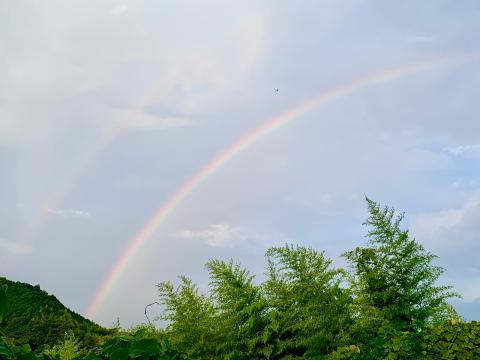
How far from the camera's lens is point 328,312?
11.4 meters

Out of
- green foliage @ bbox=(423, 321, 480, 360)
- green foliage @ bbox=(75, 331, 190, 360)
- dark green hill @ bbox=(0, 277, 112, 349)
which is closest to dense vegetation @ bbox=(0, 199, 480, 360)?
green foliage @ bbox=(423, 321, 480, 360)

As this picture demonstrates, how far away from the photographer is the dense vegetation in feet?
34.5

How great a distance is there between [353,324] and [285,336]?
1496mm

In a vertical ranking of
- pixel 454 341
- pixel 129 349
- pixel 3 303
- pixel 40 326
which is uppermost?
pixel 40 326

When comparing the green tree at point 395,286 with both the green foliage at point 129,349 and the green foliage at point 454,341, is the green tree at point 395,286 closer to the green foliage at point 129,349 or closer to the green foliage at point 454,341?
the green foliage at point 454,341

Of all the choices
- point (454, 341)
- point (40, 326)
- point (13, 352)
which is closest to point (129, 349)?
point (13, 352)

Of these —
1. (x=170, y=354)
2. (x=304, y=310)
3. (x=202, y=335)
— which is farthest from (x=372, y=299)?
(x=170, y=354)

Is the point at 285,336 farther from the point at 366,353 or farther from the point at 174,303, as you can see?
the point at 174,303

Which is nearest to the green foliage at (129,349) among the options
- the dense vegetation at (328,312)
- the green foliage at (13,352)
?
the green foliage at (13,352)

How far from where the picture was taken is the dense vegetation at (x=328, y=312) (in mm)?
10508

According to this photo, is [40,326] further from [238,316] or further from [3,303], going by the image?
[3,303]

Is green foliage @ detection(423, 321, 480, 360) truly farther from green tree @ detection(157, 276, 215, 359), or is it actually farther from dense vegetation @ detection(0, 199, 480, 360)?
green tree @ detection(157, 276, 215, 359)

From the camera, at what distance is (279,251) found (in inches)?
488

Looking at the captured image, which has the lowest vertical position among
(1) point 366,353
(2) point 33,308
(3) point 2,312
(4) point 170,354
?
(4) point 170,354
